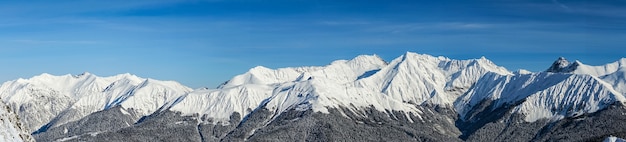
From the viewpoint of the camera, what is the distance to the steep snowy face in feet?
376

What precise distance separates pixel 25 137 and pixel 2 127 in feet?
27.3

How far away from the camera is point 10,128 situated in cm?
11750

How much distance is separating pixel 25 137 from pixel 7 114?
558 cm

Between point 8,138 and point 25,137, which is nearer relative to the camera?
point 8,138

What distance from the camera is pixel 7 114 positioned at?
393 ft

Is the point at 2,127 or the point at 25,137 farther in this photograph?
the point at 25,137

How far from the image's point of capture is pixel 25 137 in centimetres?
12331

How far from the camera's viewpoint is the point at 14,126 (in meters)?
120

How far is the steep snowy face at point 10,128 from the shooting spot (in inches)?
4516

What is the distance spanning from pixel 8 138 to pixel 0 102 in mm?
9096

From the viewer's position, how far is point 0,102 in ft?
397

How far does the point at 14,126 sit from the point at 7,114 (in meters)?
2.26
